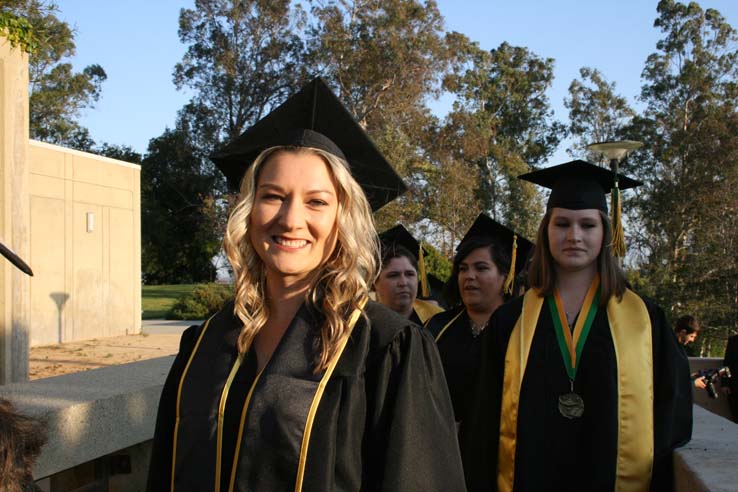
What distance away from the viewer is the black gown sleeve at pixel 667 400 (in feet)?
9.34

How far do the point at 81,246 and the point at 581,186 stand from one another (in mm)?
14948

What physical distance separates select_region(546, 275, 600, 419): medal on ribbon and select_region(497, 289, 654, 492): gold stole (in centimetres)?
7

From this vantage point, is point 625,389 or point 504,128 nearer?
point 625,389

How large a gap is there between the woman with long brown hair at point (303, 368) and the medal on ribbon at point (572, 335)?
134cm

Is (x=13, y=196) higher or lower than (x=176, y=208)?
lower

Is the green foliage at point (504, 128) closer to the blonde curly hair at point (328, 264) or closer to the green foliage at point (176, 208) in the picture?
the green foliage at point (176, 208)

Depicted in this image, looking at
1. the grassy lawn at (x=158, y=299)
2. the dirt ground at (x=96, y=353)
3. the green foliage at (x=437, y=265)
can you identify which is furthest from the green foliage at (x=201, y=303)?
the green foliage at (x=437, y=265)

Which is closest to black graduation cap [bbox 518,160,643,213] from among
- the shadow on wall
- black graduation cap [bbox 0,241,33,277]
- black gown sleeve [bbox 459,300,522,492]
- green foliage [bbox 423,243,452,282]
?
black gown sleeve [bbox 459,300,522,492]

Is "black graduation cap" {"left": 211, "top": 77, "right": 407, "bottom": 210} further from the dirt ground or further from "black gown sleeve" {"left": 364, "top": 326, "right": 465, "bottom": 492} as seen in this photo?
the dirt ground

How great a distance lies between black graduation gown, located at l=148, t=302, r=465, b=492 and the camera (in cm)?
167

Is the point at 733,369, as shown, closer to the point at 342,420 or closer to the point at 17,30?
the point at 342,420

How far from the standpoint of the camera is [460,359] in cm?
404

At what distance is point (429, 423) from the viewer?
172 cm

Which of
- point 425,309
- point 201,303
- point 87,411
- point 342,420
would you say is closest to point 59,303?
point 201,303
